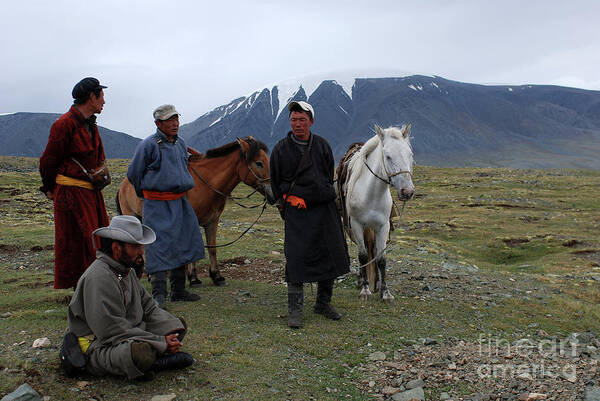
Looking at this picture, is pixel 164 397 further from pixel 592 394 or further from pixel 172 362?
pixel 592 394

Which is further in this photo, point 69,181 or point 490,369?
point 69,181

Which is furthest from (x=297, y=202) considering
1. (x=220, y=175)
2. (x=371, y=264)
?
(x=371, y=264)

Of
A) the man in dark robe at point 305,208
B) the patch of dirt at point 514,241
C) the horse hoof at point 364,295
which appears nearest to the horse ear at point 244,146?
the man in dark robe at point 305,208

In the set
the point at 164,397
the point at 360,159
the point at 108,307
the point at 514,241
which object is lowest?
the point at 514,241

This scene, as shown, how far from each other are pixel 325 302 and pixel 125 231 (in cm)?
352

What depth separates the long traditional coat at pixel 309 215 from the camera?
6121 mm

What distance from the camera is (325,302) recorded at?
261 inches

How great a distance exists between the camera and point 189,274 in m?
8.23

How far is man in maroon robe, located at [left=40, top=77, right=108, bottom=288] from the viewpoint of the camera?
551 cm

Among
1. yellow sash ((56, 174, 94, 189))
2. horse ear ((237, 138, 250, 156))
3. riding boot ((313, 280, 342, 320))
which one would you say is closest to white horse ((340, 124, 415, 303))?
riding boot ((313, 280, 342, 320))

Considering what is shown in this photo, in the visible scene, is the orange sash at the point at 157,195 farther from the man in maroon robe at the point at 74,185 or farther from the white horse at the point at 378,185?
the white horse at the point at 378,185

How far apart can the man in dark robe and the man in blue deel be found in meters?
1.49

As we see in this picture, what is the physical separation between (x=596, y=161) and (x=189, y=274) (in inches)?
8440

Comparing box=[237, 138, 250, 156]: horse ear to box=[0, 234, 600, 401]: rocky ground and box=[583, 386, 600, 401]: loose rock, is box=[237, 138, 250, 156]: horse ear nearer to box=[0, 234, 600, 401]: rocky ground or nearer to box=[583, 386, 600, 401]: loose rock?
box=[0, 234, 600, 401]: rocky ground
